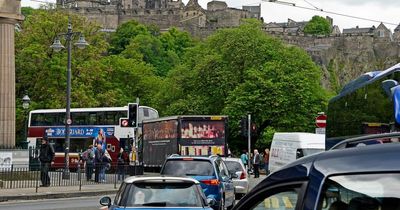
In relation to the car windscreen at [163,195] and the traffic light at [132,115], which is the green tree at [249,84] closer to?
the traffic light at [132,115]

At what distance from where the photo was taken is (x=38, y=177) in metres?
31.6

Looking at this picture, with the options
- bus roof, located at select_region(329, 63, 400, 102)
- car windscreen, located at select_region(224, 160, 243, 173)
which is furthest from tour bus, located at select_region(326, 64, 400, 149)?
car windscreen, located at select_region(224, 160, 243, 173)

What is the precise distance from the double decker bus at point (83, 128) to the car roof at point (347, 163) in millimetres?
43856

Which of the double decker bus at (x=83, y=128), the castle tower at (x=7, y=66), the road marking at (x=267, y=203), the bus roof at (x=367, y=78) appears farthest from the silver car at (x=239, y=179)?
the road marking at (x=267, y=203)

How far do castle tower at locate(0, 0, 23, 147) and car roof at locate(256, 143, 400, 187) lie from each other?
35034 mm

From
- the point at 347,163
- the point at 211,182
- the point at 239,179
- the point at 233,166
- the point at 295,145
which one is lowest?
the point at 239,179

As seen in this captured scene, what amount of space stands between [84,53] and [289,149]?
1743 inches

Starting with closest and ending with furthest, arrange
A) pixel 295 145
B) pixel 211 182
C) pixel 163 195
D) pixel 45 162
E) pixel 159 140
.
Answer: pixel 163 195
pixel 211 182
pixel 45 162
pixel 295 145
pixel 159 140

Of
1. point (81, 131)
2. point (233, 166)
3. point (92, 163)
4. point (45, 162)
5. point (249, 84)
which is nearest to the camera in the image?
point (233, 166)

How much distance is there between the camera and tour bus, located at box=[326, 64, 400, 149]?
45.0 feet

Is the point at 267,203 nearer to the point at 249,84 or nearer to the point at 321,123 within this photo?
the point at 321,123

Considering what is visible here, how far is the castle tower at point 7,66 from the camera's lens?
37844mm

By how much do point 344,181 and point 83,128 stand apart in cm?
4946

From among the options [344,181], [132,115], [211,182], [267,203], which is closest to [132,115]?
[132,115]
